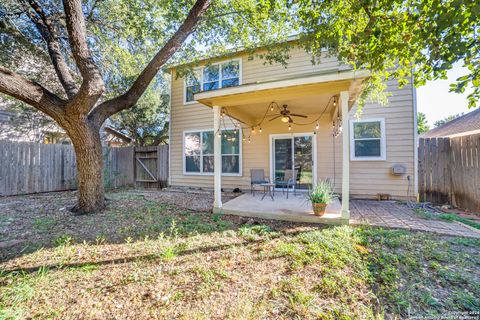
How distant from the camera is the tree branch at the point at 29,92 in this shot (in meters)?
3.53

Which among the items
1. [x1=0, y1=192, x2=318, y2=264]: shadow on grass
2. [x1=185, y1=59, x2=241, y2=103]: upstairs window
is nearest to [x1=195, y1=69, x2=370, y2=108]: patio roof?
[x1=0, y1=192, x2=318, y2=264]: shadow on grass

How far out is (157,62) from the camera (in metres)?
4.81

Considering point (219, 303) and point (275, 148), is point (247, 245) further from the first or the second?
point (275, 148)

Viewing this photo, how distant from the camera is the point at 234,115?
581 cm

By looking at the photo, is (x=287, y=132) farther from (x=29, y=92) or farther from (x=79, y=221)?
(x=29, y=92)

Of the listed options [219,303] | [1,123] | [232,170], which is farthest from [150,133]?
[219,303]

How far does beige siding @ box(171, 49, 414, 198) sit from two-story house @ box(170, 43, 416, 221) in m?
0.03

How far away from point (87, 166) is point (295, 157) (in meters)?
6.02

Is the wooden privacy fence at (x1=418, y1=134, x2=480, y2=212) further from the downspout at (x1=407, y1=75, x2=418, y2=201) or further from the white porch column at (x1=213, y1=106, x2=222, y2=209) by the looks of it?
the white porch column at (x1=213, y1=106, x2=222, y2=209)

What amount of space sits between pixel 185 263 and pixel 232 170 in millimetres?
5475

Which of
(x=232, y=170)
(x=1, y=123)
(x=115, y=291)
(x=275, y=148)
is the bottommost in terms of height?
(x=115, y=291)

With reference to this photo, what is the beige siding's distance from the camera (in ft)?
19.9

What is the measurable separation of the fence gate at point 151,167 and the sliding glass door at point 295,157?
510cm

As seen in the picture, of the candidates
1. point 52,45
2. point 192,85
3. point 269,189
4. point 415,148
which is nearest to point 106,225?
point 269,189
